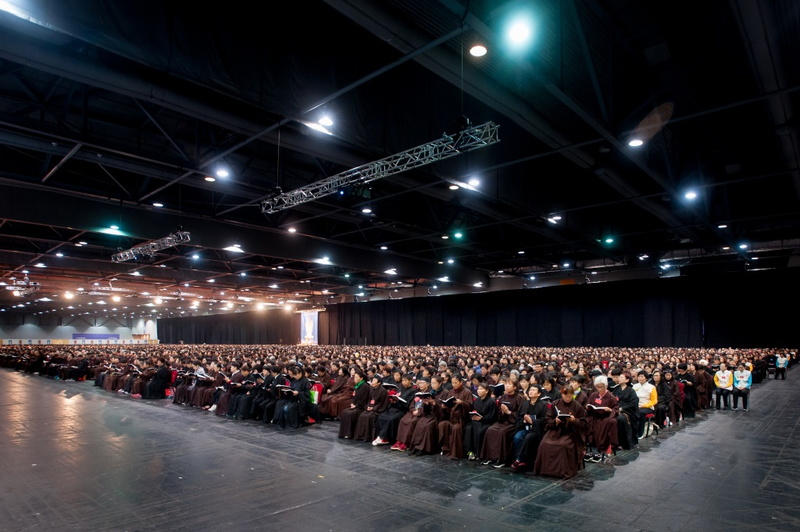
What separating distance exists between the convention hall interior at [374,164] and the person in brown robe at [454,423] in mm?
293

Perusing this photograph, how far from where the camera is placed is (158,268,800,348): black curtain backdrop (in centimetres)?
2786

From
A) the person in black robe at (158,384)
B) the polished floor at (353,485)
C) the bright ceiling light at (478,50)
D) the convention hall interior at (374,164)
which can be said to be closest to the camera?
the polished floor at (353,485)

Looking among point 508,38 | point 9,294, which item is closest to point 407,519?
point 508,38

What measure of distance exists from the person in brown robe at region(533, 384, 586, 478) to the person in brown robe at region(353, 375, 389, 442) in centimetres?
355

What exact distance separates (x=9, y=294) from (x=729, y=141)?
158ft

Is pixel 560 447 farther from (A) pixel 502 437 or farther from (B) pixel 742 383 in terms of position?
(B) pixel 742 383

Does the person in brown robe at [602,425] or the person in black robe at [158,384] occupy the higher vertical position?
the person in brown robe at [602,425]

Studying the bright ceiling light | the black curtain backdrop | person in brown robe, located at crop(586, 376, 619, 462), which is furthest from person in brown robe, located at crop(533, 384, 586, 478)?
→ the black curtain backdrop

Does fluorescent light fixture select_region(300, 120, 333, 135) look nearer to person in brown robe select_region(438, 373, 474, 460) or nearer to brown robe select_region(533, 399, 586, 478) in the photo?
person in brown robe select_region(438, 373, 474, 460)

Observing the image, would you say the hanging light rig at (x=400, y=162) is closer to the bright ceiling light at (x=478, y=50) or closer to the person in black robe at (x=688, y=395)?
the bright ceiling light at (x=478, y=50)

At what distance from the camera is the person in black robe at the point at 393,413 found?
372 inches

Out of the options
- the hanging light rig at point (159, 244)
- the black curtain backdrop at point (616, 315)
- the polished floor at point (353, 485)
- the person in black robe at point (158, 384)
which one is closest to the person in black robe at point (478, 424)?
the polished floor at point (353, 485)

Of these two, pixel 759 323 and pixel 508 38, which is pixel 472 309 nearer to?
pixel 759 323

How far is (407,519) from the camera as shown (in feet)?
18.1
